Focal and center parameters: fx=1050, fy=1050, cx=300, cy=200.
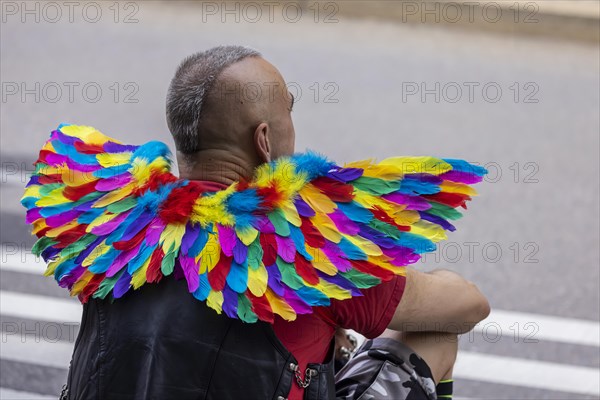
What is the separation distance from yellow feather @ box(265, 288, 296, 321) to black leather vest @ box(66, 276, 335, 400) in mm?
52

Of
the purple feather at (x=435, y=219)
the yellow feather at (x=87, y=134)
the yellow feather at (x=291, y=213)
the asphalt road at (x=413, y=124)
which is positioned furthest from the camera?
the asphalt road at (x=413, y=124)

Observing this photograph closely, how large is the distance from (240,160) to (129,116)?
16.4ft

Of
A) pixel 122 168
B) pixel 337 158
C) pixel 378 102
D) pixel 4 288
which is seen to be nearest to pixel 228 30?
pixel 378 102

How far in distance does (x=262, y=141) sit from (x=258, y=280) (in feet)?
1.06

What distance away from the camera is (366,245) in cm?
234

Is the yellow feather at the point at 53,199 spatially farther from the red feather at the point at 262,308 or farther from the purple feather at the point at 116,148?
the red feather at the point at 262,308

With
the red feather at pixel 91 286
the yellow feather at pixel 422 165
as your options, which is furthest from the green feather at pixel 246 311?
the yellow feather at pixel 422 165

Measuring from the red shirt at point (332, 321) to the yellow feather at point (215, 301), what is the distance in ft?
0.48

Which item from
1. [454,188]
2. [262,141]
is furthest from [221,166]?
[454,188]

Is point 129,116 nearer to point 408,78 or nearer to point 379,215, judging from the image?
point 408,78

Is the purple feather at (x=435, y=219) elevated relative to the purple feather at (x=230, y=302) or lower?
elevated

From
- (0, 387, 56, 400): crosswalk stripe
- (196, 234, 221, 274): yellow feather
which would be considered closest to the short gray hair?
(196, 234, 221, 274): yellow feather

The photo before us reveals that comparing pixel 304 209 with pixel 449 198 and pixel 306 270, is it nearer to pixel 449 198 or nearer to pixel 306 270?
pixel 306 270

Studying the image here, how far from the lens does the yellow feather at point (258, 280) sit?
2.25 meters
